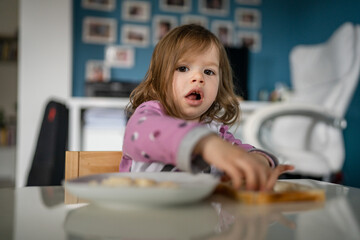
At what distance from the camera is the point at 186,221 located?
341 mm

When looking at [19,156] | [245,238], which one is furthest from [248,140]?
[19,156]

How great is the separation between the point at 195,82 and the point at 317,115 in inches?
47.4

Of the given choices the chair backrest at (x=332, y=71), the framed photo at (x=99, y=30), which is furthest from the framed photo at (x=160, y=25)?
the chair backrest at (x=332, y=71)

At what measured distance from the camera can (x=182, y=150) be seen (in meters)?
0.44

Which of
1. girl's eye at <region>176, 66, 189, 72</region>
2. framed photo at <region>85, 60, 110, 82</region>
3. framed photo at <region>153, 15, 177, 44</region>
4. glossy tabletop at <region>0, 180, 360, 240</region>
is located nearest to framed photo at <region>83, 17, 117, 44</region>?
framed photo at <region>85, 60, 110, 82</region>

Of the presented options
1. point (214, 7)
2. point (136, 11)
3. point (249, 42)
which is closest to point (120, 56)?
point (136, 11)

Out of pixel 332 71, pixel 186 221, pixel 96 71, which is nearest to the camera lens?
pixel 186 221

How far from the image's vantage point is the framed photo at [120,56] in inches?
134

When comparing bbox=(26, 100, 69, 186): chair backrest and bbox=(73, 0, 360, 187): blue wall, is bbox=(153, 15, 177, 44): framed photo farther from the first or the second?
bbox=(26, 100, 69, 186): chair backrest

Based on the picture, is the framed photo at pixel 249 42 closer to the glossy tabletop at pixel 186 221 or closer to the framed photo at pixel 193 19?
the framed photo at pixel 193 19

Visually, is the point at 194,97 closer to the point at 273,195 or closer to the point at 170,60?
the point at 170,60

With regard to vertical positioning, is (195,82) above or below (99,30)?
below

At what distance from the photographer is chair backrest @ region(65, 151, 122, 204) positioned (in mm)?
723

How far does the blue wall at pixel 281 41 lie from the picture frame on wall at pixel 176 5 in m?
0.07
